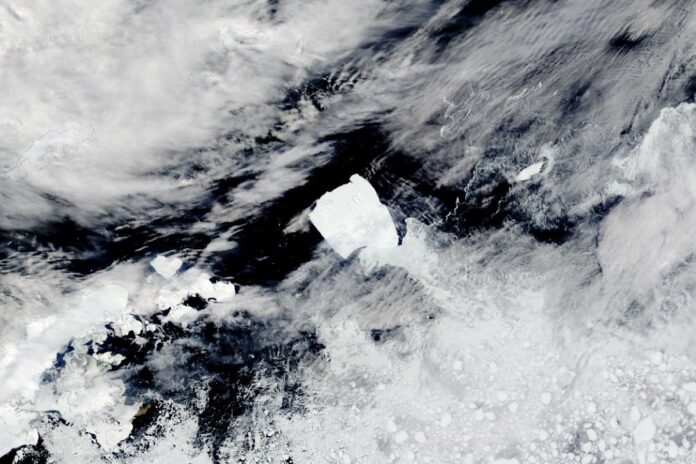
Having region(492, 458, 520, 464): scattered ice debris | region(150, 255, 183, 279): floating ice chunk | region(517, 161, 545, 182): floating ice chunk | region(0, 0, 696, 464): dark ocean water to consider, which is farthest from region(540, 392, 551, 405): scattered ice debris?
region(150, 255, 183, 279): floating ice chunk

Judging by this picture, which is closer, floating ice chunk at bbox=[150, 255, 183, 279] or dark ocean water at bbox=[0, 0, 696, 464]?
dark ocean water at bbox=[0, 0, 696, 464]

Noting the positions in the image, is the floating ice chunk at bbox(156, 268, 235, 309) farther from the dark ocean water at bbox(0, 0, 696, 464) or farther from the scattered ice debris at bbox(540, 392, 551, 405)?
the scattered ice debris at bbox(540, 392, 551, 405)

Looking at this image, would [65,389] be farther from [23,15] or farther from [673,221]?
[673,221]

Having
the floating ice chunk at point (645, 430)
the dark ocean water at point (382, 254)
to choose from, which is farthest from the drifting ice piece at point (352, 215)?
the floating ice chunk at point (645, 430)

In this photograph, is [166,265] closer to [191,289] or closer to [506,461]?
[191,289]

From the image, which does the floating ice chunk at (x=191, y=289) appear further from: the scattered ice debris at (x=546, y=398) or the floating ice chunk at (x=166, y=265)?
the scattered ice debris at (x=546, y=398)

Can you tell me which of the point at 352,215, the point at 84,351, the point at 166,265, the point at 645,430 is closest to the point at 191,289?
the point at 166,265
